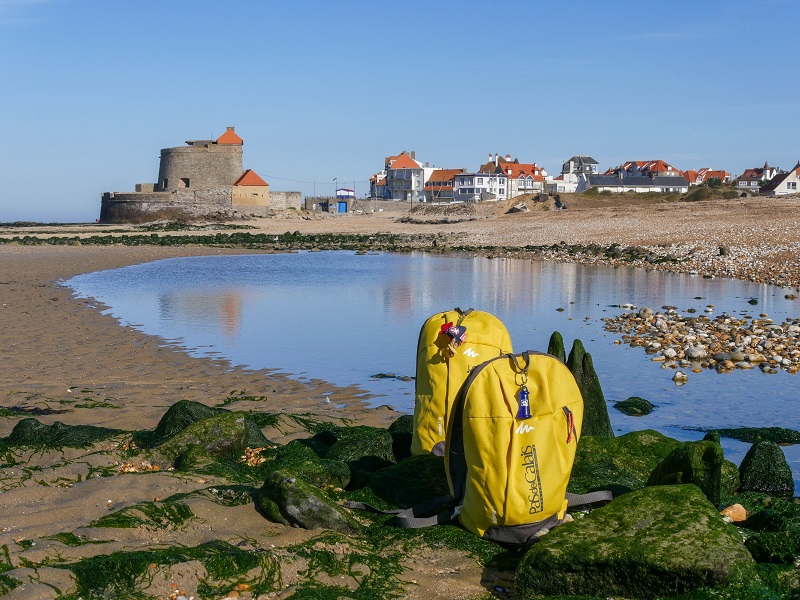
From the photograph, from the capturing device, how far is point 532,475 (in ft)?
16.7

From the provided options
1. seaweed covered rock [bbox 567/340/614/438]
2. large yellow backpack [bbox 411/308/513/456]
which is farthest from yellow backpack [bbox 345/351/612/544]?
seaweed covered rock [bbox 567/340/614/438]

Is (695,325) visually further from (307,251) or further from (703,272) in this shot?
(307,251)

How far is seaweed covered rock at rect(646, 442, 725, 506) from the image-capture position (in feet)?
18.5

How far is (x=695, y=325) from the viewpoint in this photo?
16.5 m

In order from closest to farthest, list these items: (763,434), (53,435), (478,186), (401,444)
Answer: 1. (401,444)
2. (53,435)
3. (763,434)
4. (478,186)

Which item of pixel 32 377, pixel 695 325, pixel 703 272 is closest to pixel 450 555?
pixel 32 377

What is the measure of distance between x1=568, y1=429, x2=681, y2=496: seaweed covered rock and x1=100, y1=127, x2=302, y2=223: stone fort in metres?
68.3

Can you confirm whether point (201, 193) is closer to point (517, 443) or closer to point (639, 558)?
point (517, 443)

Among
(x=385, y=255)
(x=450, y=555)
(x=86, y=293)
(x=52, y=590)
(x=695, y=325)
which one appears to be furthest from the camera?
(x=385, y=255)

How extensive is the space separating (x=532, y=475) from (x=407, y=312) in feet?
51.0

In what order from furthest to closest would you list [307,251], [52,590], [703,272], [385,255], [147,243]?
[147,243]
[307,251]
[385,255]
[703,272]
[52,590]

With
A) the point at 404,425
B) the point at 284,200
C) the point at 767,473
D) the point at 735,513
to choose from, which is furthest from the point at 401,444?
the point at 284,200

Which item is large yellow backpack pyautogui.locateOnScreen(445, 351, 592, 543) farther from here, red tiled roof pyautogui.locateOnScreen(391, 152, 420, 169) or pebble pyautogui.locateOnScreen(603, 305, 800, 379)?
red tiled roof pyautogui.locateOnScreen(391, 152, 420, 169)

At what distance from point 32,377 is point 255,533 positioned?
7.82 metres
